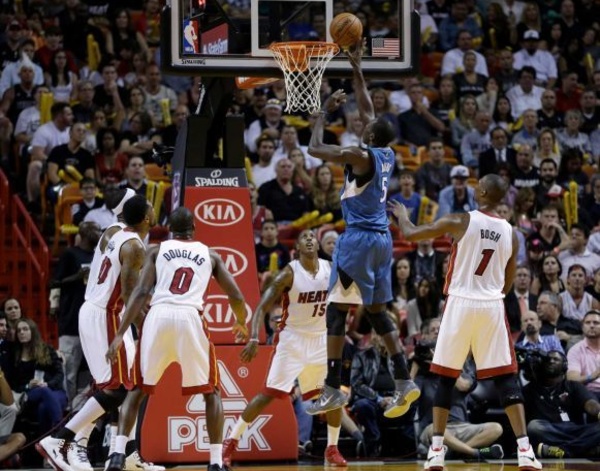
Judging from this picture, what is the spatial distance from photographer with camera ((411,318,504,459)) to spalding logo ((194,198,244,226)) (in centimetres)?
233

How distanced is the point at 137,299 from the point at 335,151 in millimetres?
1921

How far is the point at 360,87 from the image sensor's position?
35.5 ft

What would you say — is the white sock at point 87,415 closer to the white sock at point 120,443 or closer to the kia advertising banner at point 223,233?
the white sock at point 120,443

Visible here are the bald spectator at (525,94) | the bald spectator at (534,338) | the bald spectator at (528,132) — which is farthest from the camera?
the bald spectator at (525,94)

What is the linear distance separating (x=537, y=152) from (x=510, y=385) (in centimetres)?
852

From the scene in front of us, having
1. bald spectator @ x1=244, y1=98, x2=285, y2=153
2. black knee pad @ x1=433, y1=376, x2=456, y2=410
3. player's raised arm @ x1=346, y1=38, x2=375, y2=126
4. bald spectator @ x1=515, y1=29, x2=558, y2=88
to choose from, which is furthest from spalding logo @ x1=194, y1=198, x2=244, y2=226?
bald spectator @ x1=515, y1=29, x2=558, y2=88

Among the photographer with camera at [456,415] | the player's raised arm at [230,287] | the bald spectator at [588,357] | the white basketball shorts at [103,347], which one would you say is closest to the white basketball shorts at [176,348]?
the player's raised arm at [230,287]

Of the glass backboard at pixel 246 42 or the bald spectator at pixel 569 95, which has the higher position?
the glass backboard at pixel 246 42

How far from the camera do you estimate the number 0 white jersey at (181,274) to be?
34.7 feet

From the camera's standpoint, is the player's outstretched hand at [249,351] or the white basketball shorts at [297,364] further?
the white basketball shorts at [297,364]

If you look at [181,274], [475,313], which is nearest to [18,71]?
[181,274]

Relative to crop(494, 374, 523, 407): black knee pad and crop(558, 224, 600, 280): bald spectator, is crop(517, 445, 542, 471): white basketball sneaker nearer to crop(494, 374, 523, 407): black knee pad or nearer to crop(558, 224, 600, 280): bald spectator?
crop(494, 374, 523, 407): black knee pad

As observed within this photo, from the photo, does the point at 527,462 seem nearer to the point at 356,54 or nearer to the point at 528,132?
the point at 356,54

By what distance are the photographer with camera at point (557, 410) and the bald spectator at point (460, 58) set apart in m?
7.56
